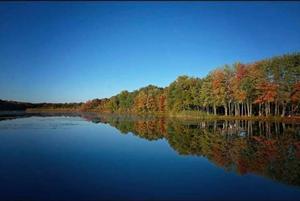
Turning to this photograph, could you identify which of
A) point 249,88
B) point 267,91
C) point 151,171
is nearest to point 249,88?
point 249,88

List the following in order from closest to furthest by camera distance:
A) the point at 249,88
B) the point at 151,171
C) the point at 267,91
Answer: the point at 151,171
the point at 267,91
the point at 249,88

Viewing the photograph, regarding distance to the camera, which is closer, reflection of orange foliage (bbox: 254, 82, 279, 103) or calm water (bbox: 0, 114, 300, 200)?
calm water (bbox: 0, 114, 300, 200)

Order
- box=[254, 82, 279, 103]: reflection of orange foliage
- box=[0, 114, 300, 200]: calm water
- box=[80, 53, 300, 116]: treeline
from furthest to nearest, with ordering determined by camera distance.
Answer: box=[254, 82, 279, 103]: reflection of orange foliage → box=[80, 53, 300, 116]: treeline → box=[0, 114, 300, 200]: calm water

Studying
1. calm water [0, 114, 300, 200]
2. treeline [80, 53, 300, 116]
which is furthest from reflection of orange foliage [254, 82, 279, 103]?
calm water [0, 114, 300, 200]

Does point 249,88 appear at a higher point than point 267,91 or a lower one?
higher

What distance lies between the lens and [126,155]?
24.4 m

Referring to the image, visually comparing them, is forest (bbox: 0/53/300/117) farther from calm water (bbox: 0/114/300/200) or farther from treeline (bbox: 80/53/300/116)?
calm water (bbox: 0/114/300/200)

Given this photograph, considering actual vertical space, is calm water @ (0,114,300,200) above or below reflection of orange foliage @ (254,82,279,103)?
below

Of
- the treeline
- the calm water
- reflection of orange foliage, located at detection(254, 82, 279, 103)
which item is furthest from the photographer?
reflection of orange foliage, located at detection(254, 82, 279, 103)

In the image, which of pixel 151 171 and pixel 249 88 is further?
pixel 249 88

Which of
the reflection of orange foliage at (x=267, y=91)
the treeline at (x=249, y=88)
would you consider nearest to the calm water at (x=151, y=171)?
the reflection of orange foliage at (x=267, y=91)

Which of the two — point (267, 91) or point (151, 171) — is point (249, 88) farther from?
point (151, 171)

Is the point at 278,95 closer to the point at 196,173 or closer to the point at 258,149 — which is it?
the point at 258,149

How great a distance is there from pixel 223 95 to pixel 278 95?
13392mm
